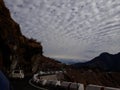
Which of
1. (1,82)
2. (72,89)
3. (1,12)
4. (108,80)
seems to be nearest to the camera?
(1,82)

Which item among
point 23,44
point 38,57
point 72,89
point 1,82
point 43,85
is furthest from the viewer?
point 38,57

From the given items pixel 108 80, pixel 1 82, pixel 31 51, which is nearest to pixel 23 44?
pixel 31 51

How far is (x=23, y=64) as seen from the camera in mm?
84938

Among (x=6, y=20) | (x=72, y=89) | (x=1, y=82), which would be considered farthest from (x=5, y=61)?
(x=1, y=82)

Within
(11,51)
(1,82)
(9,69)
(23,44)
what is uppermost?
(23,44)

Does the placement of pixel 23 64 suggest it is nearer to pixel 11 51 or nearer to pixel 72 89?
pixel 11 51

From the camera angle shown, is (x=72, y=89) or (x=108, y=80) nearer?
(x=72, y=89)

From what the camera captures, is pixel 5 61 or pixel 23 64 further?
pixel 23 64

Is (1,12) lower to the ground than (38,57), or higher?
higher

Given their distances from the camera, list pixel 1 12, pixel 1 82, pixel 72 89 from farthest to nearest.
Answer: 1. pixel 1 12
2. pixel 72 89
3. pixel 1 82

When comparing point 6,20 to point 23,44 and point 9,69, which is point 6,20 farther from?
point 23,44

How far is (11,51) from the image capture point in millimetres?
62156

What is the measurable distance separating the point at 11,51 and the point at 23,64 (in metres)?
23.2

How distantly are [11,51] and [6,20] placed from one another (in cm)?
710
